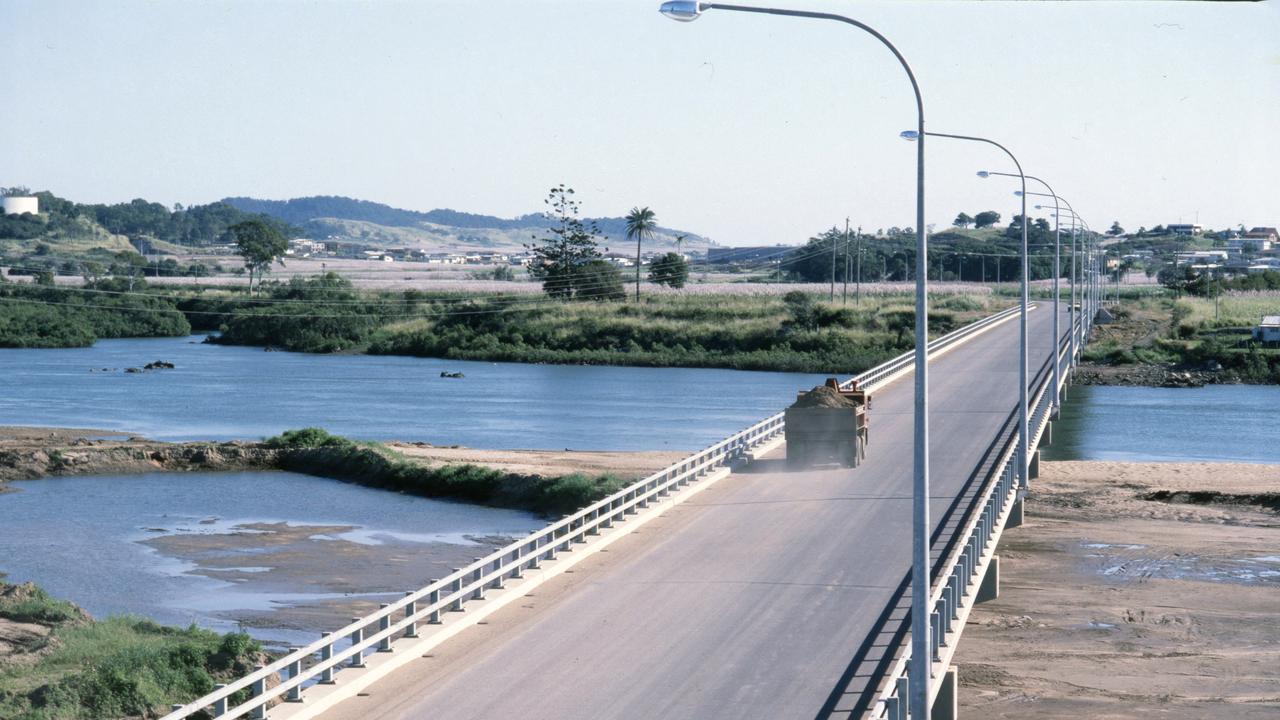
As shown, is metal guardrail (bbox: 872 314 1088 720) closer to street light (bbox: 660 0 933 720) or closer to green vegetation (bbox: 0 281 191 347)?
street light (bbox: 660 0 933 720)

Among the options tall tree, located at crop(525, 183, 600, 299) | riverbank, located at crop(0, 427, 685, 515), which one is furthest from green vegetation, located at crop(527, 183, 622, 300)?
riverbank, located at crop(0, 427, 685, 515)

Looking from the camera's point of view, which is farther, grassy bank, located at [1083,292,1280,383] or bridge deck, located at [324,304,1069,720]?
grassy bank, located at [1083,292,1280,383]

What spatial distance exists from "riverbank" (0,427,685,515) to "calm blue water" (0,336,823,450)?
5.84 meters

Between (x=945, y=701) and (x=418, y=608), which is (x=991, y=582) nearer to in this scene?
(x=945, y=701)

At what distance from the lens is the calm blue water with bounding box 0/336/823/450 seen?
7331 cm

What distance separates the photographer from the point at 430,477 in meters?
55.5

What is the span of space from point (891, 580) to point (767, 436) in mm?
19966

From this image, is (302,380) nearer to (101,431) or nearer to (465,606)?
(101,431)

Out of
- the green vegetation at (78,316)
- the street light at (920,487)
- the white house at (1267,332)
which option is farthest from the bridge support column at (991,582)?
the green vegetation at (78,316)

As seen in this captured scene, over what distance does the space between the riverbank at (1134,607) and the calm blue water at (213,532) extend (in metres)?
14.8

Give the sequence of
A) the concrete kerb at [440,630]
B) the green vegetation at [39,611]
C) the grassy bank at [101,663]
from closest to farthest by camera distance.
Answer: the concrete kerb at [440,630], the grassy bank at [101,663], the green vegetation at [39,611]

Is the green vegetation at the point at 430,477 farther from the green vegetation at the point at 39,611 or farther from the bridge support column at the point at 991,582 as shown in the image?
the green vegetation at the point at 39,611

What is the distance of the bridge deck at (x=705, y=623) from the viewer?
18.7 metres

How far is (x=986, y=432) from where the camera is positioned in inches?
1914
